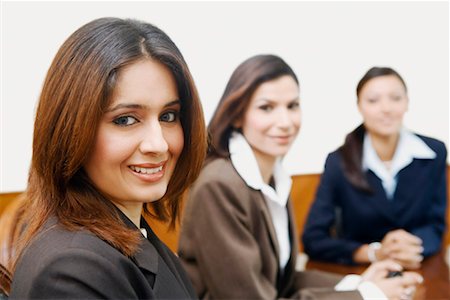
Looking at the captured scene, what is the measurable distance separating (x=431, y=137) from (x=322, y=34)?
8.6 inches

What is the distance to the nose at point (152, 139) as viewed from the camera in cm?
47

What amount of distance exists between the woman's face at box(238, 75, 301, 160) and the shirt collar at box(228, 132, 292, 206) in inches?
1.0

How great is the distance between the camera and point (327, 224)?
0.78m

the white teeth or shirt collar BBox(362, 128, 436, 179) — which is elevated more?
the white teeth

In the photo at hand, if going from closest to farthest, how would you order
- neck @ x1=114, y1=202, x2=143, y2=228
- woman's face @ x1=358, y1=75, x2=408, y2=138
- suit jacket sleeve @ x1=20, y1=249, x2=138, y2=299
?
suit jacket sleeve @ x1=20, y1=249, x2=138, y2=299
neck @ x1=114, y1=202, x2=143, y2=228
woman's face @ x1=358, y1=75, x2=408, y2=138

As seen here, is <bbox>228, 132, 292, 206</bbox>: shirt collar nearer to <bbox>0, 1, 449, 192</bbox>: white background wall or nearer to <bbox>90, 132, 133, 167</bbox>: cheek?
<bbox>0, 1, 449, 192</bbox>: white background wall

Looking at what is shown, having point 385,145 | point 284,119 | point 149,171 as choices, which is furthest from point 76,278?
point 385,145

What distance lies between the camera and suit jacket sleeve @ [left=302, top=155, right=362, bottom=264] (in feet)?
2.45

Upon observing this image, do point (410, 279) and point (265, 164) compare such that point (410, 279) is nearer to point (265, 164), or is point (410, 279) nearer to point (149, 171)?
point (265, 164)

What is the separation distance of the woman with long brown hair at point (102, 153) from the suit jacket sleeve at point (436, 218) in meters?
0.42

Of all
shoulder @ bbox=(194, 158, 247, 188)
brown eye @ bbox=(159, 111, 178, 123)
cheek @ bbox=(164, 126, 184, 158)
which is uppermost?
brown eye @ bbox=(159, 111, 178, 123)

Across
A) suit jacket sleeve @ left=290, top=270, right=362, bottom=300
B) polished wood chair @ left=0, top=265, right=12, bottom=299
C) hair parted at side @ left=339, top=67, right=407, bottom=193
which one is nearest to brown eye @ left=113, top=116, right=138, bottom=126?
polished wood chair @ left=0, top=265, right=12, bottom=299

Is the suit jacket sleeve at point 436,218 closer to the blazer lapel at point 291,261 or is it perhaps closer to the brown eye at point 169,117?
the blazer lapel at point 291,261

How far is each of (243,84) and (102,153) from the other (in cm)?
27
